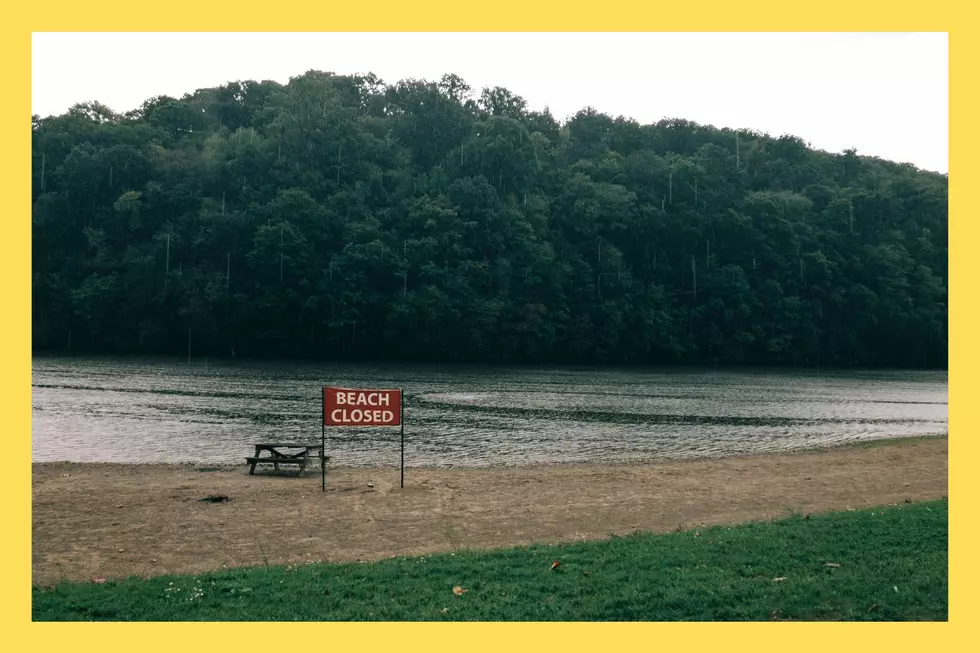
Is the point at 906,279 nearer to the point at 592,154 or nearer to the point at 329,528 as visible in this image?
the point at 592,154

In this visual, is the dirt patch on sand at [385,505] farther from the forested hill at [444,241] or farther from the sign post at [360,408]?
the forested hill at [444,241]

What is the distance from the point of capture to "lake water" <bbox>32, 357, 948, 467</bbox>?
82.6 feet

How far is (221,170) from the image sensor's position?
89.1 meters

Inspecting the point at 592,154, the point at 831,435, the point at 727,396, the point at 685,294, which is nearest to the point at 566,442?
the point at 831,435

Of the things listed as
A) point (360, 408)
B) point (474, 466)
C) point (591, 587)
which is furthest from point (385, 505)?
point (591, 587)

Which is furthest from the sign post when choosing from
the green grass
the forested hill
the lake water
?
the forested hill

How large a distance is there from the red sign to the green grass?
6.54 m

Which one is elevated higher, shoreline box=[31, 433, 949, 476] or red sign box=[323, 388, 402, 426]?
red sign box=[323, 388, 402, 426]

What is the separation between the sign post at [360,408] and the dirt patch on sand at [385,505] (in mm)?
1479

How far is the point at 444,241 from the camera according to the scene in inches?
3415

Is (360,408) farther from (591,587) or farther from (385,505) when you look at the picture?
(591,587)

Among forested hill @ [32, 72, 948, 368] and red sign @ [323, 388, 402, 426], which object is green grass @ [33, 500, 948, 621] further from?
forested hill @ [32, 72, 948, 368]

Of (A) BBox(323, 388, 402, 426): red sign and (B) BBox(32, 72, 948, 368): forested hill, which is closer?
(A) BBox(323, 388, 402, 426): red sign

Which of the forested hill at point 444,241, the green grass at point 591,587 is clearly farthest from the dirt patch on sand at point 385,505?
the forested hill at point 444,241
